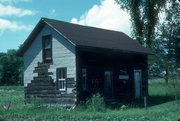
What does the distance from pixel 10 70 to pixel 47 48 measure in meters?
69.3

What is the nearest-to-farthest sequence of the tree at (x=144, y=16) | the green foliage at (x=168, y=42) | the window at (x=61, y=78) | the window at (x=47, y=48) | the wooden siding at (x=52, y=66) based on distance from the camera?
the wooden siding at (x=52, y=66)
the window at (x=61, y=78)
the window at (x=47, y=48)
the tree at (x=144, y=16)
the green foliage at (x=168, y=42)

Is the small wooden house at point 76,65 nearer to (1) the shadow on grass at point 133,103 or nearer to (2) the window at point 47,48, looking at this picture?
(2) the window at point 47,48

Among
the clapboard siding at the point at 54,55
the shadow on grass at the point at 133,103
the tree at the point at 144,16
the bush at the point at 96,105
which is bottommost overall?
the shadow on grass at the point at 133,103

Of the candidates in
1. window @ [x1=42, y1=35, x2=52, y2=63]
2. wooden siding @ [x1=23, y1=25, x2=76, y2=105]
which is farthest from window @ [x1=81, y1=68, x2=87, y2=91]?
window @ [x1=42, y1=35, x2=52, y2=63]

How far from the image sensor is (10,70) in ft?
299

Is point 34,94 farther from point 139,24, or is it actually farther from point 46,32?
point 139,24

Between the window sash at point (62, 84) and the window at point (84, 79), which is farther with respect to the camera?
the window sash at point (62, 84)

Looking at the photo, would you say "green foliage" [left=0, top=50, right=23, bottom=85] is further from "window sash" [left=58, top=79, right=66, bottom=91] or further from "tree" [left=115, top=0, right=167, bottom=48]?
"window sash" [left=58, top=79, right=66, bottom=91]

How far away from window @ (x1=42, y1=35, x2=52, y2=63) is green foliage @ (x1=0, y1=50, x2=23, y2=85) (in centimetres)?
6310

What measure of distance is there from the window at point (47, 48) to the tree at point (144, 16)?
59.5 ft

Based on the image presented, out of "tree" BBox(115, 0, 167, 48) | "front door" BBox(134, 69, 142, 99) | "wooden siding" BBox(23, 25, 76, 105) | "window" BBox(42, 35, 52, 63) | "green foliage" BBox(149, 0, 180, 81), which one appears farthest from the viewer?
"green foliage" BBox(149, 0, 180, 81)

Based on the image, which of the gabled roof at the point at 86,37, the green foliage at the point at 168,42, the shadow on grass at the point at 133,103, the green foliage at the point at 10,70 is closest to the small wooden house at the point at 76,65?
the gabled roof at the point at 86,37

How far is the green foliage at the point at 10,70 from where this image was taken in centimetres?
8669

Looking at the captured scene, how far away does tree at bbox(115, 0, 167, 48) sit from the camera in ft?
131
